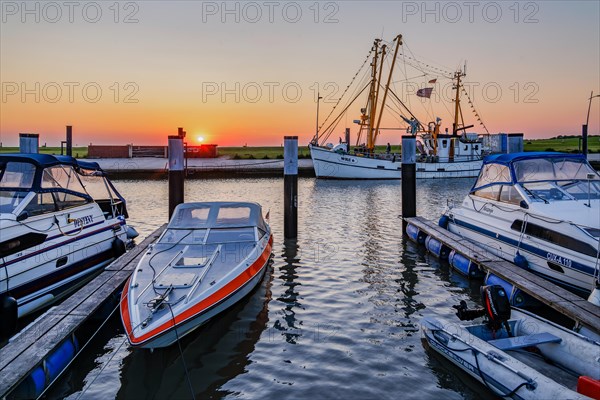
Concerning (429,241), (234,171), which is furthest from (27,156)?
(234,171)

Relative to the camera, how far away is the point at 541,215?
10.9 m

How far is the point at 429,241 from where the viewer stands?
49.9 ft

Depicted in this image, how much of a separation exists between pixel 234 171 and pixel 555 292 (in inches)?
1878

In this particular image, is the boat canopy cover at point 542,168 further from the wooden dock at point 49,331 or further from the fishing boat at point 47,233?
the fishing boat at point 47,233

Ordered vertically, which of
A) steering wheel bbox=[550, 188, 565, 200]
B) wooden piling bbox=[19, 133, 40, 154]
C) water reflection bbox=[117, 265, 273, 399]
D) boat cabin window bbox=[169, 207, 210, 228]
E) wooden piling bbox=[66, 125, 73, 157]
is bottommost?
water reflection bbox=[117, 265, 273, 399]

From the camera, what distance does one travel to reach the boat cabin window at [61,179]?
444 inches

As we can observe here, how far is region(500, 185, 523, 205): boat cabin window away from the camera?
12.2 meters

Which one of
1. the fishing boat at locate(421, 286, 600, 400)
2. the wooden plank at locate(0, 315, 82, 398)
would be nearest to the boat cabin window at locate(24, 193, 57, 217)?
the wooden plank at locate(0, 315, 82, 398)

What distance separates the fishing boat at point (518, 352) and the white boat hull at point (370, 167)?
4456cm

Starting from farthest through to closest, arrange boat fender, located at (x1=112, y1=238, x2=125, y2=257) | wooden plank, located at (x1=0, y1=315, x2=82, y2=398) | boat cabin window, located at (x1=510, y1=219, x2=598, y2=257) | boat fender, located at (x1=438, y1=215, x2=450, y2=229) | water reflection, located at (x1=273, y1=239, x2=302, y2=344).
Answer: boat fender, located at (x1=438, y1=215, x2=450, y2=229), boat fender, located at (x1=112, y1=238, x2=125, y2=257), boat cabin window, located at (x1=510, y1=219, x2=598, y2=257), water reflection, located at (x1=273, y1=239, x2=302, y2=344), wooden plank, located at (x1=0, y1=315, x2=82, y2=398)

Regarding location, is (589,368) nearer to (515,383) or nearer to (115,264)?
(515,383)

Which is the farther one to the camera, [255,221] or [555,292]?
[255,221]

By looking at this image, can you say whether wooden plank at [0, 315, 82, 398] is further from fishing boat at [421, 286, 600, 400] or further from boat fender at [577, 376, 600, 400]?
boat fender at [577, 376, 600, 400]

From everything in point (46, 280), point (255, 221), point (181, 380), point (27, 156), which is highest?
point (27, 156)
